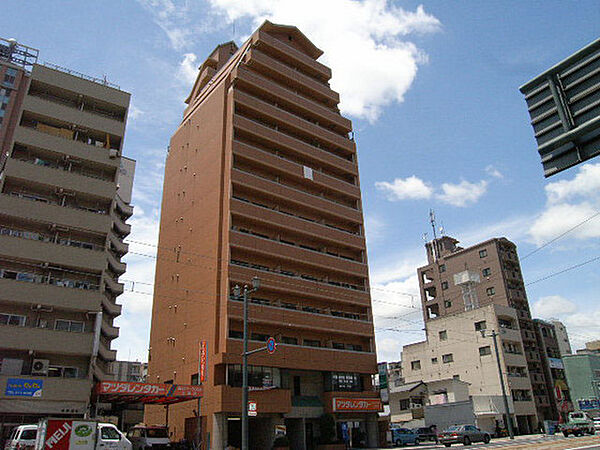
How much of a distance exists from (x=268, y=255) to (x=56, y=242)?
17.7m

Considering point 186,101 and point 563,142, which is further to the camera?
point 186,101

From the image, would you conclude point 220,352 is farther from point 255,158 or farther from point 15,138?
point 15,138

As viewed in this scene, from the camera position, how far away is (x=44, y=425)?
1998 centimetres

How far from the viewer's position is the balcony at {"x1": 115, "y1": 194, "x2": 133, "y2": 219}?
5323 centimetres

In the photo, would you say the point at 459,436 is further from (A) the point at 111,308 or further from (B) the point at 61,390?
(A) the point at 111,308

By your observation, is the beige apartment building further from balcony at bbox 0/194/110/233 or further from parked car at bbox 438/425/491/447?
balcony at bbox 0/194/110/233

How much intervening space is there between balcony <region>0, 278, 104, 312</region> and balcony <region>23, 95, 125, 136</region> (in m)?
13.8

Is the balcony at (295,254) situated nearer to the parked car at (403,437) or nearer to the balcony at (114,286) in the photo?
the balcony at (114,286)

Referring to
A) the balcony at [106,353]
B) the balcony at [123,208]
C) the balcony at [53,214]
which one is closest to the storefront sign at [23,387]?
the balcony at [106,353]

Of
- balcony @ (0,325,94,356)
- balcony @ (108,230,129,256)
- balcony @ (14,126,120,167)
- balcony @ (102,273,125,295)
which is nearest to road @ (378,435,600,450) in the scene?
balcony @ (0,325,94,356)

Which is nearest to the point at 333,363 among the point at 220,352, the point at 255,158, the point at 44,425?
the point at 220,352

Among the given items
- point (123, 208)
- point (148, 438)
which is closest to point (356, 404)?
point (148, 438)

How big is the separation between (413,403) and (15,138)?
52.7 metres

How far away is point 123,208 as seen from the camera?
178ft
